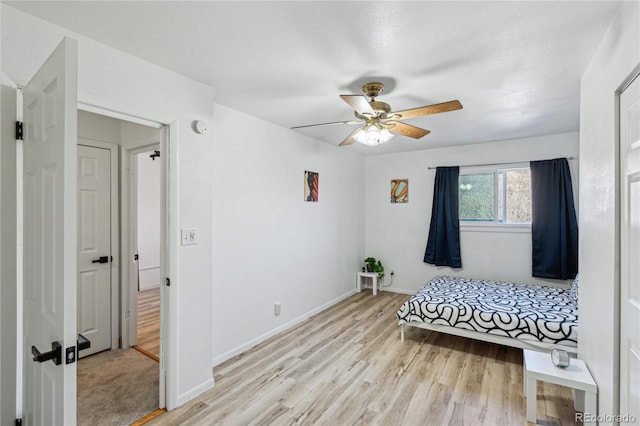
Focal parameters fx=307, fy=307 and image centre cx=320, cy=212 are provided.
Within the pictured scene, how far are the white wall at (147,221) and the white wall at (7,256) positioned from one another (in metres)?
4.26

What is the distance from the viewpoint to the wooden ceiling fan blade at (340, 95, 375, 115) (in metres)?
2.02

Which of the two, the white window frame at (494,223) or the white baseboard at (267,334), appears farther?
the white window frame at (494,223)

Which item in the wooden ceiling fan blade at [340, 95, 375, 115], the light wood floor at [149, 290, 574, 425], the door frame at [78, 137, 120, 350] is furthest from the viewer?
the door frame at [78, 137, 120, 350]

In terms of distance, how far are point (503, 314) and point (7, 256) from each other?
3.64 meters

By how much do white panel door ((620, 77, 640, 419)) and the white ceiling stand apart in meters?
0.56

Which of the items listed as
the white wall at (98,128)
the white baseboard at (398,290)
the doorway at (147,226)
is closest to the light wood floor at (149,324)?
the doorway at (147,226)

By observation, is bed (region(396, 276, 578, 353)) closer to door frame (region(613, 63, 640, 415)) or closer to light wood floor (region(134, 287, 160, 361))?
door frame (region(613, 63, 640, 415))

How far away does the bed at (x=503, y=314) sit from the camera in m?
2.69

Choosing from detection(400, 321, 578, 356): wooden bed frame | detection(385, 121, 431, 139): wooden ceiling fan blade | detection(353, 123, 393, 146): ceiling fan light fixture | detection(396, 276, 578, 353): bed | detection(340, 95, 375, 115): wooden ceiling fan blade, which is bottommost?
detection(400, 321, 578, 356): wooden bed frame

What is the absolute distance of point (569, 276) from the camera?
154 inches

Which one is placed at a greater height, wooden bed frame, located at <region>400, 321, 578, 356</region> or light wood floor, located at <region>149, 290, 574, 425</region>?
wooden bed frame, located at <region>400, 321, 578, 356</region>

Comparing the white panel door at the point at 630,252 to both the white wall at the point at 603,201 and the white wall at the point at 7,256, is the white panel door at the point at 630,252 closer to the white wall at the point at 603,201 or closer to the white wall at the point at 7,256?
the white wall at the point at 603,201

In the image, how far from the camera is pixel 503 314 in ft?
9.54

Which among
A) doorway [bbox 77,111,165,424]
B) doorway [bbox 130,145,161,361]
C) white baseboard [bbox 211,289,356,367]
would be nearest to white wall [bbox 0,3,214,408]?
white baseboard [bbox 211,289,356,367]
